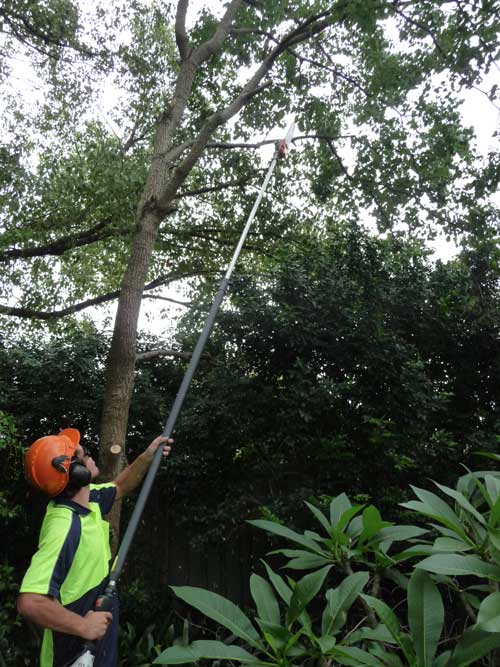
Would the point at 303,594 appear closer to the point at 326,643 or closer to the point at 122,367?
the point at 326,643

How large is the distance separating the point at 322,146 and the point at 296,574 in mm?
5114

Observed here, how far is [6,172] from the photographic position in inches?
298

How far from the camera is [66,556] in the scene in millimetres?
2369

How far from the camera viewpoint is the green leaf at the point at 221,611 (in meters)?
1.28

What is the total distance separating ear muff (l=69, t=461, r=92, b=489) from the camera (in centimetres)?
259

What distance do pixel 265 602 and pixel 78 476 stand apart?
144 cm

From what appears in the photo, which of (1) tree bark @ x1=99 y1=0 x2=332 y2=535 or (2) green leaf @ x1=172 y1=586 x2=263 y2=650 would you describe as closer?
(2) green leaf @ x1=172 y1=586 x2=263 y2=650

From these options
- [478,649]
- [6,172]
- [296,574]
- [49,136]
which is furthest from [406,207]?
[478,649]

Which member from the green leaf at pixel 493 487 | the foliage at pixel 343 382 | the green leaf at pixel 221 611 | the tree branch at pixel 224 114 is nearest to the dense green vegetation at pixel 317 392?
the foliage at pixel 343 382

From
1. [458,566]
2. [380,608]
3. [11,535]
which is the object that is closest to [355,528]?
[380,608]

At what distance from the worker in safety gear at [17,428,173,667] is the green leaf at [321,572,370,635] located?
1236 mm

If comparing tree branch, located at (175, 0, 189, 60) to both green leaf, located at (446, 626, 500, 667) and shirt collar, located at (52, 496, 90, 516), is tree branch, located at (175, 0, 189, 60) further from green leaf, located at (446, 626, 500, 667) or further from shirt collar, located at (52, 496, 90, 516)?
green leaf, located at (446, 626, 500, 667)

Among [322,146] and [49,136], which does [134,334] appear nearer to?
[322,146]

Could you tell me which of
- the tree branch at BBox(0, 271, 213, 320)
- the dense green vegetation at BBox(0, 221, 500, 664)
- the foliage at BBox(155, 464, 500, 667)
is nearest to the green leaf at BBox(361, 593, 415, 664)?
the foliage at BBox(155, 464, 500, 667)
